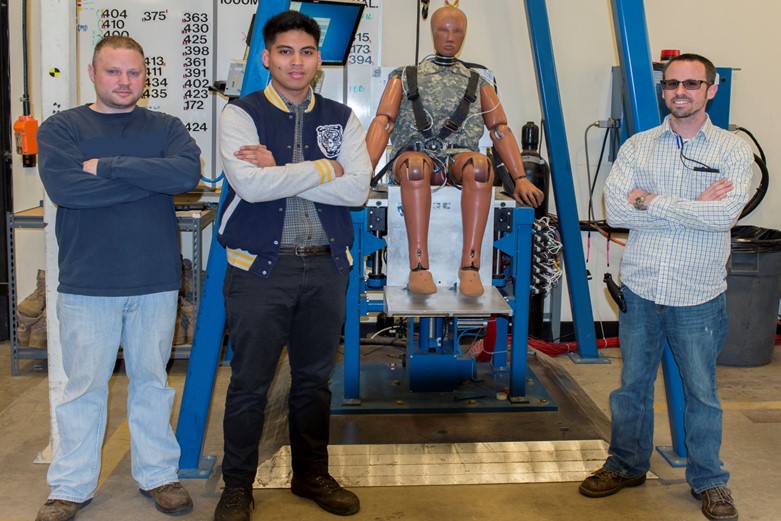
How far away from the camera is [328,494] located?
3469 mm

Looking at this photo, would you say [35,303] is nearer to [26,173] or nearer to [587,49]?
[26,173]

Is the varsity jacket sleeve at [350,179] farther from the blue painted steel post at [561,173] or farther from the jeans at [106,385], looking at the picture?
the blue painted steel post at [561,173]

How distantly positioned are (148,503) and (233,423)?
698 millimetres

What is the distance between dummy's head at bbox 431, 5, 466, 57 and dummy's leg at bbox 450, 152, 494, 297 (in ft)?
2.11

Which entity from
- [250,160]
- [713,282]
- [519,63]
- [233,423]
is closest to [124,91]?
[250,160]

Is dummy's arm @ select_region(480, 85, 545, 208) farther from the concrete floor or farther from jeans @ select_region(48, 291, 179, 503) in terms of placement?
jeans @ select_region(48, 291, 179, 503)

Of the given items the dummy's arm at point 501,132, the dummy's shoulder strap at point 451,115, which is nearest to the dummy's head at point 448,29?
the dummy's shoulder strap at point 451,115

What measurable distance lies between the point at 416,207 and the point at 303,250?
4.20 ft

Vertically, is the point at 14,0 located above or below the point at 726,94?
above

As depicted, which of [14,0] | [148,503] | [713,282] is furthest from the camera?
[14,0]

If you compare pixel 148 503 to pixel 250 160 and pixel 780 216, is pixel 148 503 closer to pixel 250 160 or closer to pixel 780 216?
pixel 250 160

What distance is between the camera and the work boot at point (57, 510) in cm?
334

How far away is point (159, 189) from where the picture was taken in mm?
3205

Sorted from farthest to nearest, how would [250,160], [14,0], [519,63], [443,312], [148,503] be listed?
[519,63] < [14,0] < [443,312] < [148,503] < [250,160]
